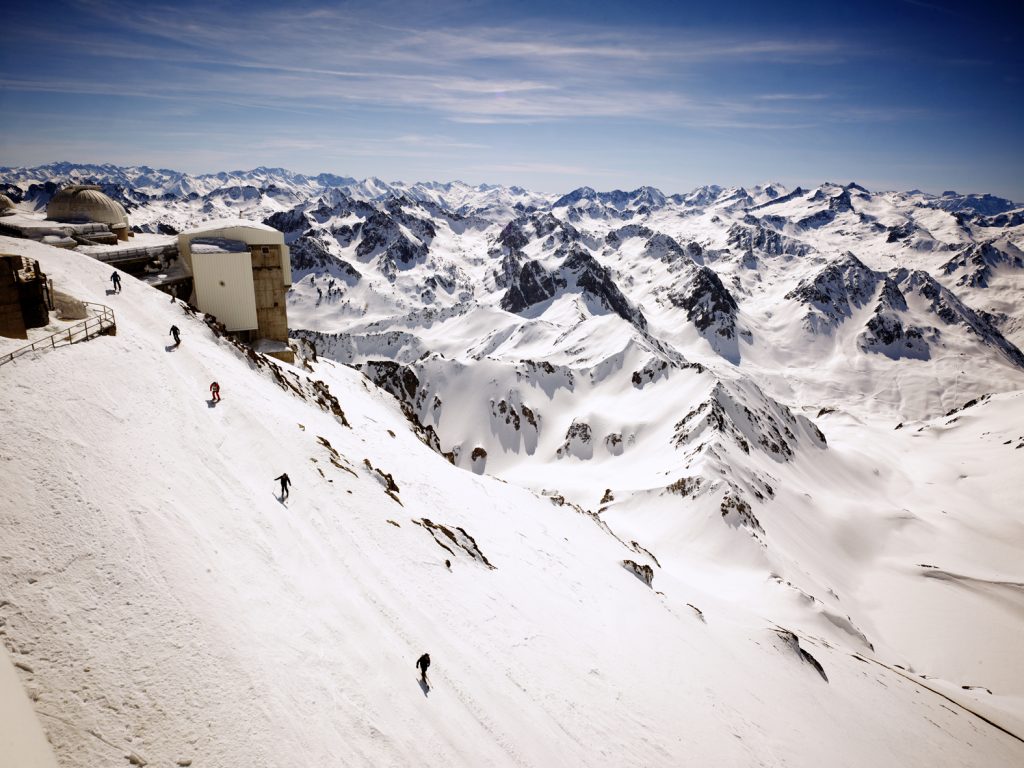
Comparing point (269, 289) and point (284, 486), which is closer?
point (284, 486)

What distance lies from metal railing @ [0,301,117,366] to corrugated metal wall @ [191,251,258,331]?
43.5 feet

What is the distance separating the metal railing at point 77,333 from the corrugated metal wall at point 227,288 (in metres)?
13.3

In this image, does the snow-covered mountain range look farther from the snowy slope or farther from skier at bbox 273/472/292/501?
skier at bbox 273/472/292/501

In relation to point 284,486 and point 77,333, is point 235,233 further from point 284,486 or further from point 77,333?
point 284,486

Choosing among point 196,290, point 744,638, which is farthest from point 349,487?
point 744,638

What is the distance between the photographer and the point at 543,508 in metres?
40.0

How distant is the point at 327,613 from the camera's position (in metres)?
14.3

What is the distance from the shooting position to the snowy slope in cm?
1048

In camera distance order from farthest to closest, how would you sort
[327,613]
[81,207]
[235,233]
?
[81,207], [235,233], [327,613]

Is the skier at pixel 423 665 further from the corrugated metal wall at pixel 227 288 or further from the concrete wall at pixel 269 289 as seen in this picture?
the concrete wall at pixel 269 289

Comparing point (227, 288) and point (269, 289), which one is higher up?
point (227, 288)

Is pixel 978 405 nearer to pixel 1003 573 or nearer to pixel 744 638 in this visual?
pixel 1003 573

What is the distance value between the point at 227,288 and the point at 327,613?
104 ft

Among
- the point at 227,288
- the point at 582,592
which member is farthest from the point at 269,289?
the point at 582,592
